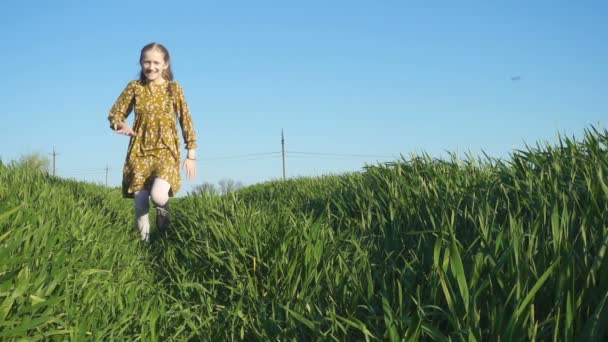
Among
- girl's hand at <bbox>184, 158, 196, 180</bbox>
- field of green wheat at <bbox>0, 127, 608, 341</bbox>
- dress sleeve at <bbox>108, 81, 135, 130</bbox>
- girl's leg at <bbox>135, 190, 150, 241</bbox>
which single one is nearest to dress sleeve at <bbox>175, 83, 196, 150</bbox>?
girl's hand at <bbox>184, 158, 196, 180</bbox>

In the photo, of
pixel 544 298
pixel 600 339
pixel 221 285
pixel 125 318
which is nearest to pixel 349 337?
pixel 544 298

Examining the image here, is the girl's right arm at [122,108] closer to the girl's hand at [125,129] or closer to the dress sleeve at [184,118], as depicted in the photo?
the girl's hand at [125,129]

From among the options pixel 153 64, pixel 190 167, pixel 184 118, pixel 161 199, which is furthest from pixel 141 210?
pixel 153 64

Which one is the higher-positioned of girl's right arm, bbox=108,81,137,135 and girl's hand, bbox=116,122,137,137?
girl's right arm, bbox=108,81,137,135

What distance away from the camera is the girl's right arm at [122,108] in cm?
618

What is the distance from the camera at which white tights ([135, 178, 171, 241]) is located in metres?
5.89

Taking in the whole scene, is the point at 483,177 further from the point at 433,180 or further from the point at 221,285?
the point at 221,285

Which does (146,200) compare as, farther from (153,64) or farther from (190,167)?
(153,64)

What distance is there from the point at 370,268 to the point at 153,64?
427 centimetres

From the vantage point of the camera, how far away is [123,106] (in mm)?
6297

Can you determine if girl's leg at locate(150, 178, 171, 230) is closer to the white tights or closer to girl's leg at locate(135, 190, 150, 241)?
the white tights

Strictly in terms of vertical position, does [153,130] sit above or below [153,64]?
below

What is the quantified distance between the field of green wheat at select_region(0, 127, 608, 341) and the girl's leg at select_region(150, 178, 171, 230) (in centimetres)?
75

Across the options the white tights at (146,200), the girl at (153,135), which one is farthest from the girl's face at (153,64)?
the white tights at (146,200)
